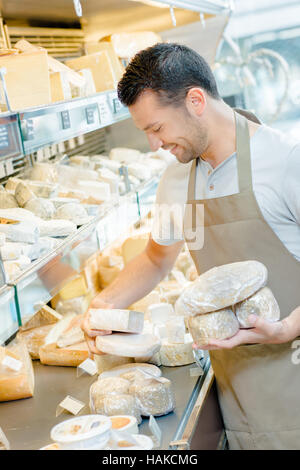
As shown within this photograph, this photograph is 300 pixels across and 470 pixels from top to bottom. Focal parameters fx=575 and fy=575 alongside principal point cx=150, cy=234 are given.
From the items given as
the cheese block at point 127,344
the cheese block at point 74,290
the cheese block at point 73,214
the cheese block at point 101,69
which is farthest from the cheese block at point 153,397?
the cheese block at point 101,69

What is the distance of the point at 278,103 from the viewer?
15.9 feet

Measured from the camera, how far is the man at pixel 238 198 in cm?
169

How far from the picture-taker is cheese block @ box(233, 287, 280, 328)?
60.3 inches

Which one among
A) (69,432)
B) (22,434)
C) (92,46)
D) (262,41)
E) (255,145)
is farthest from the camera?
(262,41)

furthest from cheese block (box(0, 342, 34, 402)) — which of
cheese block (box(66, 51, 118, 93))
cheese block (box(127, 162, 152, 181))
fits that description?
cheese block (box(66, 51, 118, 93))

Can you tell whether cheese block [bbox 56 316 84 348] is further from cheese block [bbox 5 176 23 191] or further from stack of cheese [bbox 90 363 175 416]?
cheese block [bbox 5 176 23 191]

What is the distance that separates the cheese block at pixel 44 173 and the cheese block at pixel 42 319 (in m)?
0.54

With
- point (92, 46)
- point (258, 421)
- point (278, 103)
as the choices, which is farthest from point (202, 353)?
point (278, 103)

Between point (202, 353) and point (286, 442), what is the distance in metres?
0.46

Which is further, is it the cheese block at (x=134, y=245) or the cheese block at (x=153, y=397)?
the cheese block at (x=134, y=245)

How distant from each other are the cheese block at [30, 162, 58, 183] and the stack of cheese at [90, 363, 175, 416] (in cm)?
97

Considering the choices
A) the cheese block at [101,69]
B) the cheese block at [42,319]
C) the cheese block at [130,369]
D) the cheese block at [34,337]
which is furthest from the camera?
the cheese block at [101,69]

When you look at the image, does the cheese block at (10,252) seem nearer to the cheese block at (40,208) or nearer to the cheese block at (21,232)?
the cheese block at (21,232)
